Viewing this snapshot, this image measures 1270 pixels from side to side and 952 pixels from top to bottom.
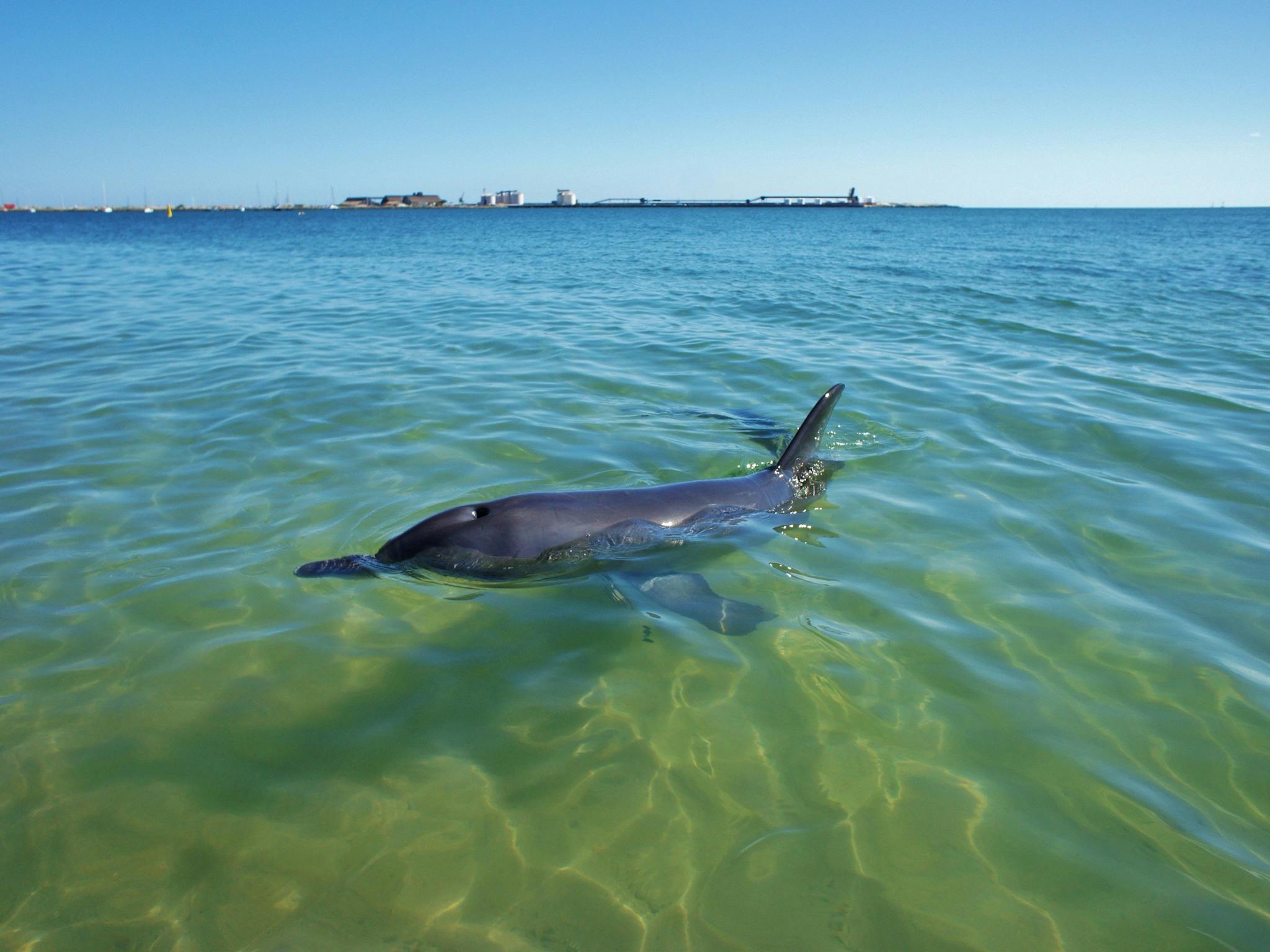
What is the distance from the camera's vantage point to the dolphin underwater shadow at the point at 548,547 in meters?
4.53

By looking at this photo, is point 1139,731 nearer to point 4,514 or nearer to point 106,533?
point 106,533

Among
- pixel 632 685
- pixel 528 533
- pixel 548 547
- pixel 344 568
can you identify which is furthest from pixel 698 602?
pixel 344 568

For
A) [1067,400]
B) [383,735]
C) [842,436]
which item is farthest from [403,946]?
[1067,400]

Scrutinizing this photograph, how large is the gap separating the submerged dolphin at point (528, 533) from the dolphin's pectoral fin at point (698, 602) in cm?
34

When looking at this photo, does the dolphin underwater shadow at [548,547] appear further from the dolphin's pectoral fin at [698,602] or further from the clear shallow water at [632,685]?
the clear shallow water at [632,685]

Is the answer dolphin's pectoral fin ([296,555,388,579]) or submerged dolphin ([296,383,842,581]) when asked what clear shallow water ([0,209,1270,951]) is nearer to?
dolphin's pectoral fin ([296,555,388,579])

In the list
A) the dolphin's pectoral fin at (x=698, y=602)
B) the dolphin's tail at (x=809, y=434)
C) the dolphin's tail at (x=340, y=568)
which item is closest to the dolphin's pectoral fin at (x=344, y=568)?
the dolphin's tail at (x=340, y=568)

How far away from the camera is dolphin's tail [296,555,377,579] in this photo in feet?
15.4

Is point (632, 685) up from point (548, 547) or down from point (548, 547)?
down

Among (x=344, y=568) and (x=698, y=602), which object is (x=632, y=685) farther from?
(x=344, y=568)

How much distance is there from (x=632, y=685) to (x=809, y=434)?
2.95 meters

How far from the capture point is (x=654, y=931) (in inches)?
98.2

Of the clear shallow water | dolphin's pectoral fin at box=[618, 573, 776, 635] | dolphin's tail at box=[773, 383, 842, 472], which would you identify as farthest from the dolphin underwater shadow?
dolphin's tail at box=[773, 383, 842, 472]

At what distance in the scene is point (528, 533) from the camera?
468 centimetres
